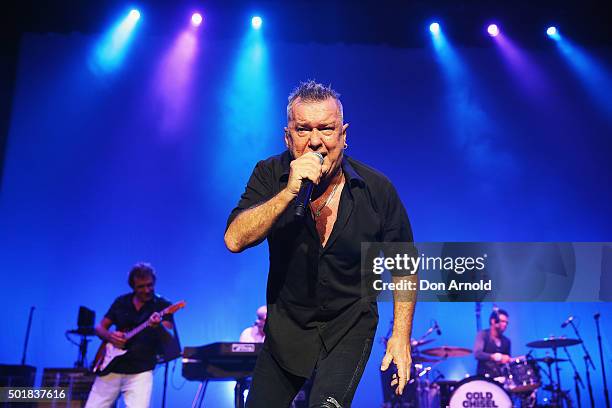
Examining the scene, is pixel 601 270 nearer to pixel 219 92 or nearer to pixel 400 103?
pixel 400 103

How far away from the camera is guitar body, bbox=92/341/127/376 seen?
590cm

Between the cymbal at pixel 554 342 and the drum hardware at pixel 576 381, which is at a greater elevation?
the cymbal at pixel 554 342

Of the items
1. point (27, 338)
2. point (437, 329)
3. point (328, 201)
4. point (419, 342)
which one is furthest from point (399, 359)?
point (27, 338)

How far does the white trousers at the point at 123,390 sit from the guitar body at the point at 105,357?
7 centimetres

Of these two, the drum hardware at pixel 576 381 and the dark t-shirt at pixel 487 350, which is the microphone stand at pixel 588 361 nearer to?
the drum hardware at pixel 576 381

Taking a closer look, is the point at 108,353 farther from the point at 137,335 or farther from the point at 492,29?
the point at 492,29

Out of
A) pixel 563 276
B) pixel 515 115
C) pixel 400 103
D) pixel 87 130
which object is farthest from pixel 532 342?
pixel 87 130

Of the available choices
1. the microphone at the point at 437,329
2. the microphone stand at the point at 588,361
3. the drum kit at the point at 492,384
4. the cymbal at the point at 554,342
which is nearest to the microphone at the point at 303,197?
the drum kit at the point at 492,384

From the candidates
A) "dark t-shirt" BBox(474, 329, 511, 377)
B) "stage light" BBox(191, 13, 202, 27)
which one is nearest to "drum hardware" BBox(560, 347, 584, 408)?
"dark t-shirt" BBox(474, 329, 511, 377)

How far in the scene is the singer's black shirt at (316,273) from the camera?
7.80 ft

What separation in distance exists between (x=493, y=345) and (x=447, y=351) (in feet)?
2.49

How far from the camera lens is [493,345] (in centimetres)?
820

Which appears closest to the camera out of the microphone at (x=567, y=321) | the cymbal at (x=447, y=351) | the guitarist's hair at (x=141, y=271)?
the guitarist's hair at (x=141, y=271)

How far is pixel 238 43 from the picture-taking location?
934 centimetres
